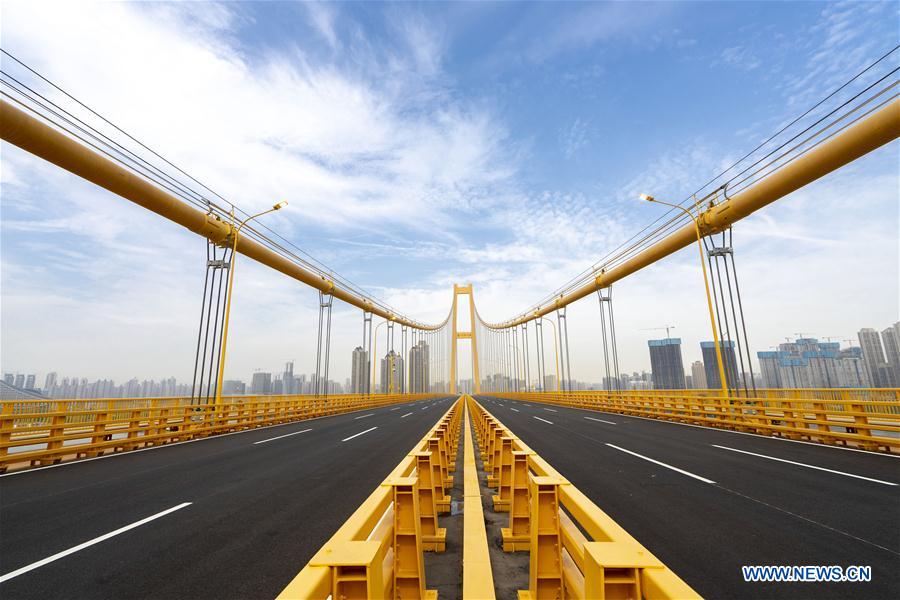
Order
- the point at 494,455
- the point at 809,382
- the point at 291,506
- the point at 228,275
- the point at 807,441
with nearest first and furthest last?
the point at 291,506 → the point at 494,455 → the point at 807,441 → the point at 228,275 → the point at 809,382

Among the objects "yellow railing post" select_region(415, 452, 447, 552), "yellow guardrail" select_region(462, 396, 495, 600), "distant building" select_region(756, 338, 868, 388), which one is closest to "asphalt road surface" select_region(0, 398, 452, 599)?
"yellow railing post" select_region(415, 452, 447, 552)

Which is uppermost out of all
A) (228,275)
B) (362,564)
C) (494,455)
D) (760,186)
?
(760,186)

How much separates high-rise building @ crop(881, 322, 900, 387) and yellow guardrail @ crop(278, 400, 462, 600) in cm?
6998

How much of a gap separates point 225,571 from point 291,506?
6.23 ft

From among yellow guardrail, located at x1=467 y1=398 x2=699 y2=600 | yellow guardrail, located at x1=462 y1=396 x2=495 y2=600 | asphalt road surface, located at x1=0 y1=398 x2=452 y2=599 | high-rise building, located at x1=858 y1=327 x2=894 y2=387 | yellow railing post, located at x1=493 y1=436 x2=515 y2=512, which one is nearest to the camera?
yellow guardrail, located at x1=467 y1=398 x2=699 y2=600

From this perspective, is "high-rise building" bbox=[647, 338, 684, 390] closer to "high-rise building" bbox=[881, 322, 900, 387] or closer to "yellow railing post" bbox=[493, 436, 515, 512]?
"high-rise building" bbox=[881, 322, 900, 387]

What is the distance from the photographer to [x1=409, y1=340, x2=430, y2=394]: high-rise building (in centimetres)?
7112

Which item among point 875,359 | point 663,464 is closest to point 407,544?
point 663,464

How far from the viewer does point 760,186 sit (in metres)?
16.8

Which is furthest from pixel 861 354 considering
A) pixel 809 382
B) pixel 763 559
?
pixel 763 559

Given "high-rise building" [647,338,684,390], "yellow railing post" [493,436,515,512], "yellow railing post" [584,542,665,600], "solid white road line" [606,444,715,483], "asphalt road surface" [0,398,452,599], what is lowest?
"solid white road line" [606,444,715,483]

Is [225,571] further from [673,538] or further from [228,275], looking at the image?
[228,275]

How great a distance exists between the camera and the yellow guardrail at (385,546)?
4.83ft

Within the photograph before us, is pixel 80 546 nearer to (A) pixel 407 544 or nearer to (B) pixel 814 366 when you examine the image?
(A) pixel 407 544
